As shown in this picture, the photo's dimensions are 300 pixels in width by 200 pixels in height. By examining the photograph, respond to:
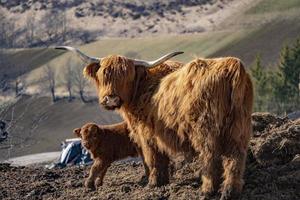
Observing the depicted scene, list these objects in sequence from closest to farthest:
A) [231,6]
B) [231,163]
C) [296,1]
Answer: [231,163], [296,1], [231,6]

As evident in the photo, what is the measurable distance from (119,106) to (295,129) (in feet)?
7.33

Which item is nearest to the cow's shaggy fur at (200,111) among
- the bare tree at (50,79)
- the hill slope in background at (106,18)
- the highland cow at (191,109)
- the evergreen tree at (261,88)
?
the highland cow at (191,109)

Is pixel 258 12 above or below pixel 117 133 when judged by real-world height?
below

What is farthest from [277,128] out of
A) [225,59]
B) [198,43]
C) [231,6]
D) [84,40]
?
[231,6]

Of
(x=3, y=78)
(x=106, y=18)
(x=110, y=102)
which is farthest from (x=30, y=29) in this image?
(x=110, y=102)

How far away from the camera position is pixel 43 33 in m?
136

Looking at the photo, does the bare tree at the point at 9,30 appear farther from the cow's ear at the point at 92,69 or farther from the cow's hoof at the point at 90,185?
the cow's ear at the point at 92,69

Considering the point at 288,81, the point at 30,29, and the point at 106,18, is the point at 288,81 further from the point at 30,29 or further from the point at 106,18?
the point at 30,29

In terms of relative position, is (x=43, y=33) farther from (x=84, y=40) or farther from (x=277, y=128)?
(x=277, y=128)

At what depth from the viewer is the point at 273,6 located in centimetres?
12219

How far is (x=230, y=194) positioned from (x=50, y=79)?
8943cm

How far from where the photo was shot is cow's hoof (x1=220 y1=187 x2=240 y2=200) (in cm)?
847

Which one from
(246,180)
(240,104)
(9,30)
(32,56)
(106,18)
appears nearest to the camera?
(240,104)

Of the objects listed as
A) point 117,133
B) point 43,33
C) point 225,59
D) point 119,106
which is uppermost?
point 225,59
